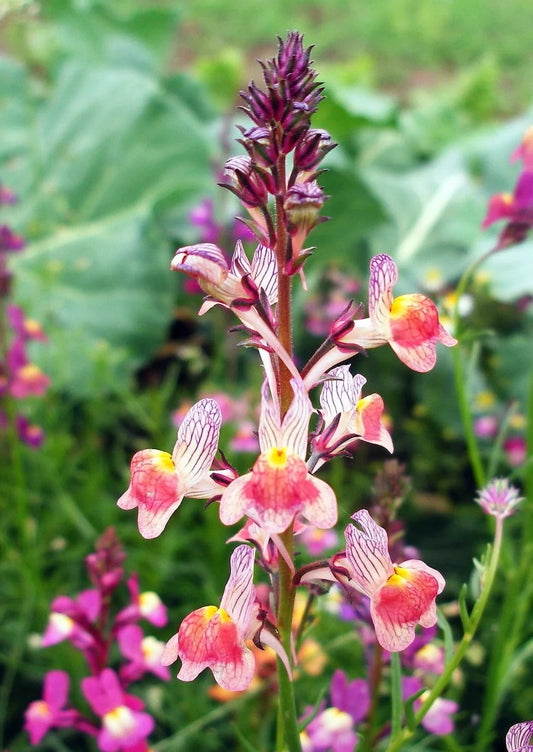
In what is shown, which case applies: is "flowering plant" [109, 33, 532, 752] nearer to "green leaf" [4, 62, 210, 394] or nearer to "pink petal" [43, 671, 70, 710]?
"pink petal" [43, 671, 70, 710]

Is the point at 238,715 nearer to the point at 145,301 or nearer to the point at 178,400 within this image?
the point at 178,400

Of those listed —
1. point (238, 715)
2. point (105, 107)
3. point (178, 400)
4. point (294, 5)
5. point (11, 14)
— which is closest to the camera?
point (238, 715)

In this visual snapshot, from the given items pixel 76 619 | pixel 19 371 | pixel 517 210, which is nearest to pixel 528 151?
pixel 517 210

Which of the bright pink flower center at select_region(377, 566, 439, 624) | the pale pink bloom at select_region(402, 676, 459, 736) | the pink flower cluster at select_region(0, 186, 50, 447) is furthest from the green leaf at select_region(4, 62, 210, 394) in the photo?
the bright pink flower center at select_region(377, 566, 439, 624)

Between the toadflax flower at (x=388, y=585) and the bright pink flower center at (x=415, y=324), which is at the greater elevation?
the bright pink flower center at (x=415, y=324)

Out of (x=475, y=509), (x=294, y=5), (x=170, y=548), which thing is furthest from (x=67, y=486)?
(x=294, y=5)

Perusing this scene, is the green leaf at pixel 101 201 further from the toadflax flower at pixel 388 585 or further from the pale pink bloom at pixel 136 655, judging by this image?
the toadflax flower at pixel 388 585

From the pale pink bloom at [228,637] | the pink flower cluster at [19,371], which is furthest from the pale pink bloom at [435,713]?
the pink flower cluster at [19,371]
